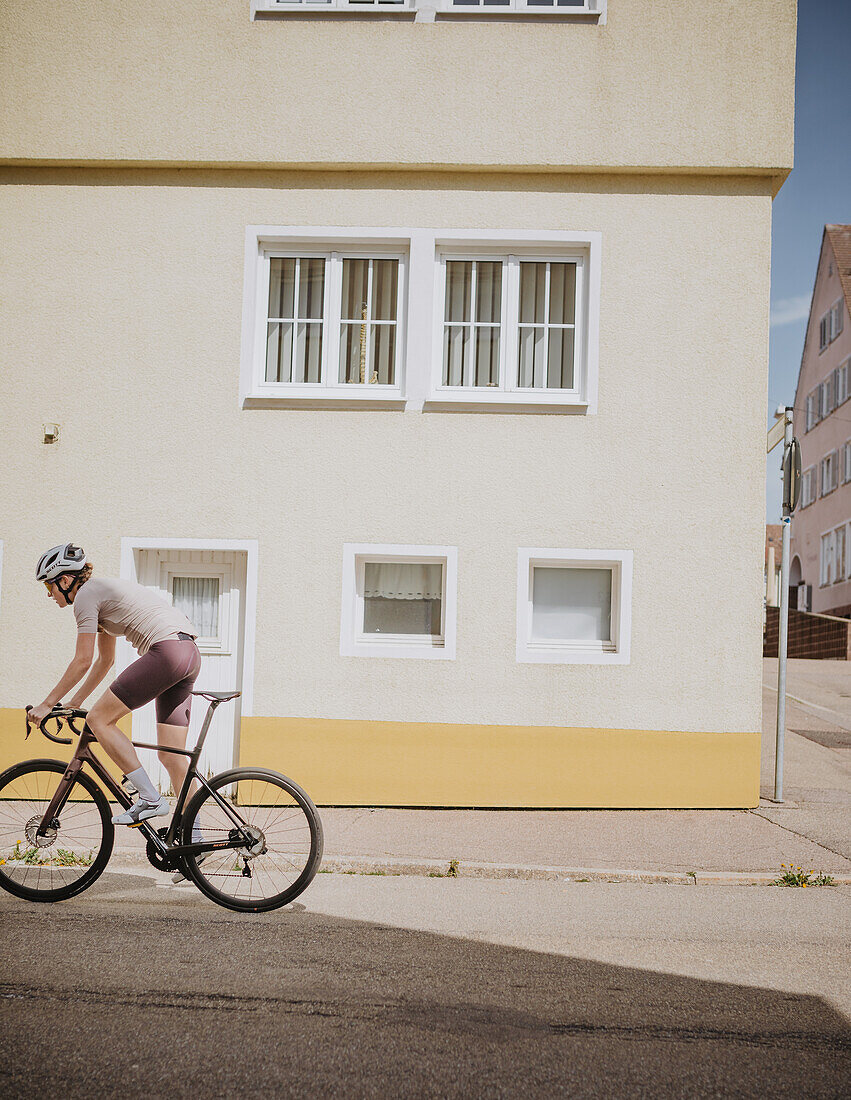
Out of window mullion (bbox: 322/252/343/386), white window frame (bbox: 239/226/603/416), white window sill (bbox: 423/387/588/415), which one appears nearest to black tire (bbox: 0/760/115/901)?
white window frame (bbox: 239/226/603/416)

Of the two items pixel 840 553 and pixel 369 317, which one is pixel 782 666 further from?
pixel 840 553

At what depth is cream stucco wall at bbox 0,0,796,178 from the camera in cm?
920

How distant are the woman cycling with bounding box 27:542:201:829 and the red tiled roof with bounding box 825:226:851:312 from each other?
1366 inches

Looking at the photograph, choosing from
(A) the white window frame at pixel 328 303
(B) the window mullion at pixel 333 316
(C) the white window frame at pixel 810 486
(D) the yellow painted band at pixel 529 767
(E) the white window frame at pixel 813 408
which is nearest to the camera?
(D) the yellow painted band at pixel 529 767

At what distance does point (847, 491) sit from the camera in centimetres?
3453

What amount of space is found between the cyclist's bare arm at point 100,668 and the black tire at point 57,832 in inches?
15.5

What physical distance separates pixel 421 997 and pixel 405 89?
8.02m

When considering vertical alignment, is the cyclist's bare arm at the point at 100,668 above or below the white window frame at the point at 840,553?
below

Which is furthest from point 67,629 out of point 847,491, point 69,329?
point 847,491

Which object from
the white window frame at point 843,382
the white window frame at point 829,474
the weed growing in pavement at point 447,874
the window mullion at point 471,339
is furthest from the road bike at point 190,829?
the white window frame at point 829,474

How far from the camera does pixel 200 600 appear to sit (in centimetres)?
969

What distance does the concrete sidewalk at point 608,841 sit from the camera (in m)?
6.80

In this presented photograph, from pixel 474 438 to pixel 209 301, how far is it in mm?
2830

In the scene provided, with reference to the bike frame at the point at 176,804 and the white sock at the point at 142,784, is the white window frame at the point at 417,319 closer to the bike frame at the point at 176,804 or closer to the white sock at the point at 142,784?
the bike frame at the point at 176,804
